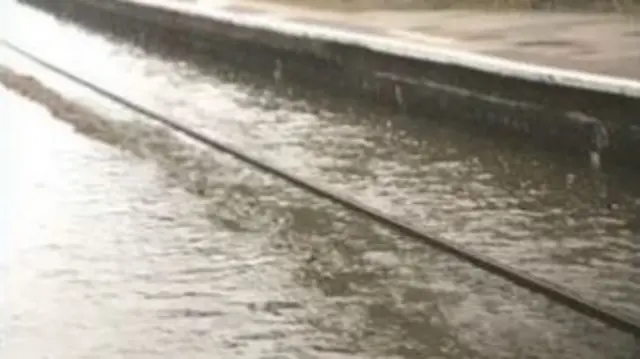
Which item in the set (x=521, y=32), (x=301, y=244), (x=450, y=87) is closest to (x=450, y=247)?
(x=301, y=244)

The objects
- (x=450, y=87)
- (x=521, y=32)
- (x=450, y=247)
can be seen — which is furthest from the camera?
(x=521, y=32)

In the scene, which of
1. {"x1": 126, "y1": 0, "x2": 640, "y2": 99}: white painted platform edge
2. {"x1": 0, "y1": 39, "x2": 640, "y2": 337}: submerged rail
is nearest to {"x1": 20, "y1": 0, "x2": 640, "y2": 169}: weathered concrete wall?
{"x1": 126, "y1": 0, "x2": 640, "y2": 99}: white painted platform edge

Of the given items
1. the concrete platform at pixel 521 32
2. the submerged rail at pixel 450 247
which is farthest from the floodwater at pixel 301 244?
the concrete platform at pixel 521 32

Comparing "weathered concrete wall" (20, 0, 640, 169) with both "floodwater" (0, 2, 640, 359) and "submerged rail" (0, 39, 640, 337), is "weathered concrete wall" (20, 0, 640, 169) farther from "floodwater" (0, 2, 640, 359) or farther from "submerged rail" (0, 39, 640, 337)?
"submerged rail" (0, 39, 640, 337)

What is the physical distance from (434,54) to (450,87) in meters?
0.06

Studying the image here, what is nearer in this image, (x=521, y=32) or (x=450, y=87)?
(x=450, y=87)

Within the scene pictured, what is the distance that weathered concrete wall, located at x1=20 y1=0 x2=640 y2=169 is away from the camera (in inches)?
44.1

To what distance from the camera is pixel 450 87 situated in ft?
4.29

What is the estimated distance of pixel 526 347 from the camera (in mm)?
781

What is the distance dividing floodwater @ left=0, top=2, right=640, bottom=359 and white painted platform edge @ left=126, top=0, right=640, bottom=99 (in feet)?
0.22

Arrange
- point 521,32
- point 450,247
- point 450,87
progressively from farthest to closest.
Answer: point 521,32 < point 450,87 < point 450,247

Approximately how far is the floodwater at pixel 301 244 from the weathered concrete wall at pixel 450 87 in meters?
0.03

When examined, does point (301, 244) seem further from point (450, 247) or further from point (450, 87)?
point (450, 87)

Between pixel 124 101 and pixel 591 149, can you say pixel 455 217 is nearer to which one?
pixel 591 149
